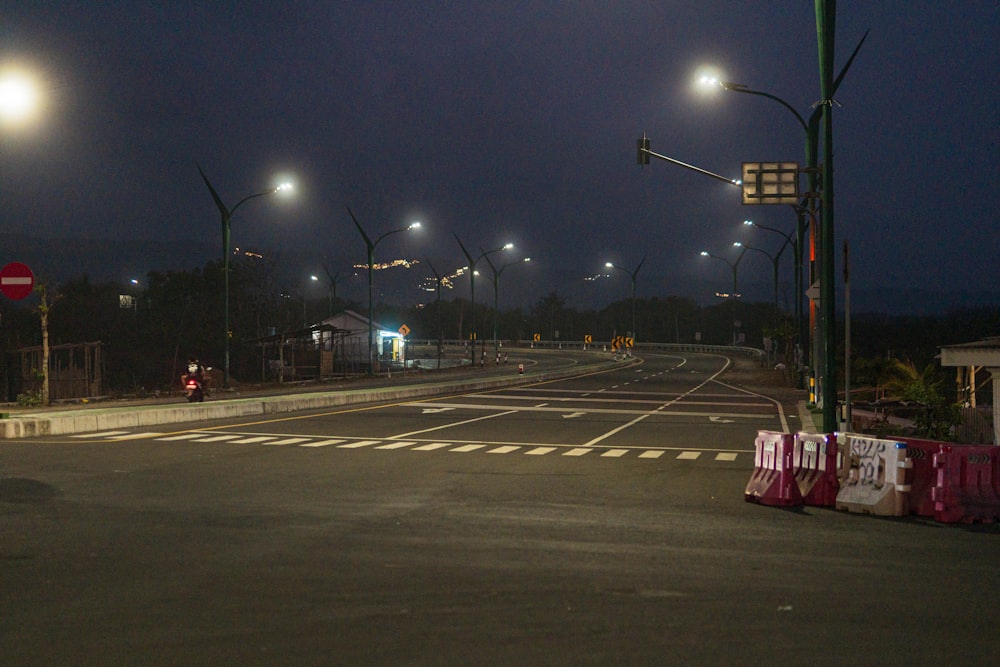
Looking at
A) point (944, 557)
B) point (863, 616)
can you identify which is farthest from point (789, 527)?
point (863, 616)

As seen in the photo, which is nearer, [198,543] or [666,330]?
[198,543]

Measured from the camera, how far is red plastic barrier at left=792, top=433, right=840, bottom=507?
41.1 ft

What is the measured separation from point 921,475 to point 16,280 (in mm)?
17960

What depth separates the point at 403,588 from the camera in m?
7.64

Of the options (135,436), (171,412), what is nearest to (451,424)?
(171,412)

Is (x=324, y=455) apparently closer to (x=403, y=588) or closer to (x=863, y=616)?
(x=403, y=588)

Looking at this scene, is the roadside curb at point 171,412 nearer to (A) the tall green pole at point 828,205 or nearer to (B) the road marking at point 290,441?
(B) the road marking at point 290,441

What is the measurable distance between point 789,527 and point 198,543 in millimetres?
6255

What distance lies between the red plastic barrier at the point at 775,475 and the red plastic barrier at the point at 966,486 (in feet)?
5.58

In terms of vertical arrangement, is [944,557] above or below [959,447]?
below

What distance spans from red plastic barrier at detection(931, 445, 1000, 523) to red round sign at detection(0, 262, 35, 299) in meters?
17.9

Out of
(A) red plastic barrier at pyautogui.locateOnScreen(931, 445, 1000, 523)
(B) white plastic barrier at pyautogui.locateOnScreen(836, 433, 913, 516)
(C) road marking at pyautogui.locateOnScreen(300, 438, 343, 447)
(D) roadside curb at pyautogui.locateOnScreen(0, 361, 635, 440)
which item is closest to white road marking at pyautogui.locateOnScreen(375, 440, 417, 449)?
(C) road marking at pyautogui.locateOnScreen(300, 438, 343, 447)

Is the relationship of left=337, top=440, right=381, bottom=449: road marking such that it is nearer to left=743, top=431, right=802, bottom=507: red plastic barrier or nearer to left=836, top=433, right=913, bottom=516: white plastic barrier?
left=743, top=431, right=802, bottom=507: red plastic barrier

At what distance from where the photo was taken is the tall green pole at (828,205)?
1627 centimetres
